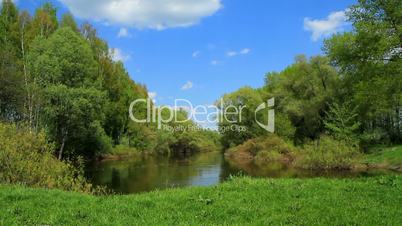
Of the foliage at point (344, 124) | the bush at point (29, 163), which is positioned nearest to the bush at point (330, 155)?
the foliage at point (344, 124)

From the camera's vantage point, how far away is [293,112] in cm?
6031

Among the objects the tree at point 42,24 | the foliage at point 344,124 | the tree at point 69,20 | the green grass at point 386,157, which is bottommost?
the green grass at point 386,157

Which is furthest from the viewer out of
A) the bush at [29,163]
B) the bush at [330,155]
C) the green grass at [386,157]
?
the green grass at [386,157]

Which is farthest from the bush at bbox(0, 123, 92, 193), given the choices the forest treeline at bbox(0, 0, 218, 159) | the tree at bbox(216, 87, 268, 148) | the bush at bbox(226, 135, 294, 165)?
the tree at bbox(216, 87, 268, 148)

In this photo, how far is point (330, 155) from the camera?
139 ft

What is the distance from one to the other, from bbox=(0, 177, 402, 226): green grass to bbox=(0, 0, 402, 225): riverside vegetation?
1.4 inches

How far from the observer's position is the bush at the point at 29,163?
16.1 metres

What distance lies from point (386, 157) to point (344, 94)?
12.8 meters

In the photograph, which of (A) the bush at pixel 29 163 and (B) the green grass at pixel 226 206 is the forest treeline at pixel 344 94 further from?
(A) the bush at pixel 29 163

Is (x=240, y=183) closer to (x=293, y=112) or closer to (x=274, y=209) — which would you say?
(x=274, y=209)

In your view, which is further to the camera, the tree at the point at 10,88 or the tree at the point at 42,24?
the tree at the point at 42,24

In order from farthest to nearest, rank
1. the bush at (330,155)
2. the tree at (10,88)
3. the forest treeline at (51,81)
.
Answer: the bush at (330,155)
the forest treeline at (51,81)
the tree at (10,88)

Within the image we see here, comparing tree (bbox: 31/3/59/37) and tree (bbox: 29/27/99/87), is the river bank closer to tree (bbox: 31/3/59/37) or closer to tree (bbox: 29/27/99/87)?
tree (bbox: 29/27/99/87)

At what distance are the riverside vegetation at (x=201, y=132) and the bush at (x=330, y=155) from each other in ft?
0.36
